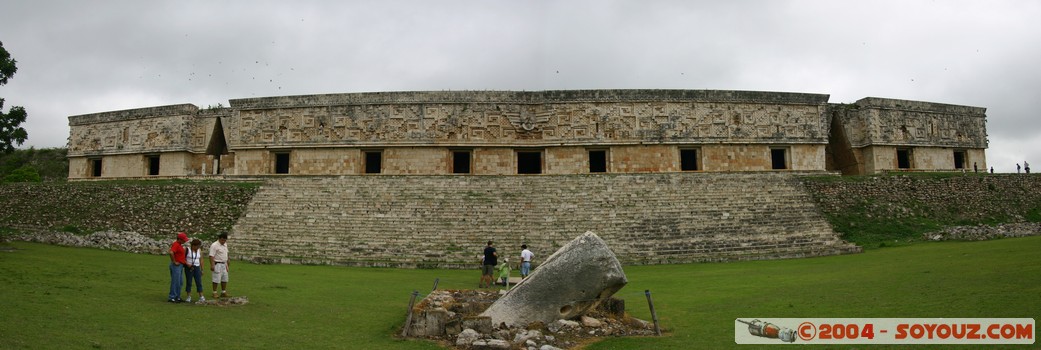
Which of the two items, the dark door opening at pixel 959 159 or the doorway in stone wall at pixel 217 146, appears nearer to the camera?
the doorway in stone wall at pixel 217 146

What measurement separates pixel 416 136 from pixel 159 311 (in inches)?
567

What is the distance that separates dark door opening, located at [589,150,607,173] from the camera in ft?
72.0

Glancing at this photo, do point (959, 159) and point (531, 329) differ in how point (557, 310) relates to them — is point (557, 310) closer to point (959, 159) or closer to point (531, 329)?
point (531, 329)

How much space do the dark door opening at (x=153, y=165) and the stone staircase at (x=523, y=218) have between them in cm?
824

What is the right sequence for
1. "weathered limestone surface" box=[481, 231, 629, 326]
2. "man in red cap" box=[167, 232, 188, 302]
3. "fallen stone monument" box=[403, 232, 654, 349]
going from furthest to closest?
"man in red cap" box=[167, 232, 188, 302] → "weathered limestone surface" box=[481, 231, 629, 326] → "fallen stone monument" box=[403, 232, 654, 349]

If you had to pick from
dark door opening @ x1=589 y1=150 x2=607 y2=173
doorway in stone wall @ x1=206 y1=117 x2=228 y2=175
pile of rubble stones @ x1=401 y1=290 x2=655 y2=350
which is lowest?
pile of rubble stones @ x1=401 y1=290 x2=655 y2=350

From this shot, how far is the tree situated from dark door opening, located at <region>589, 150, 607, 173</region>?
51.2ft

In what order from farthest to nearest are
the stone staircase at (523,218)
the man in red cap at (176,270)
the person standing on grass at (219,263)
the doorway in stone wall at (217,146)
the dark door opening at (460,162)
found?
the doorway in stone wall at (217,146)
the dark door opening at (460,162)
the stone staircase at (523,218)
the person standing on grass at (219,263)
the man in red cap at (176,270)

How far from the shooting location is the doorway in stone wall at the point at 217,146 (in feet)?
77.2

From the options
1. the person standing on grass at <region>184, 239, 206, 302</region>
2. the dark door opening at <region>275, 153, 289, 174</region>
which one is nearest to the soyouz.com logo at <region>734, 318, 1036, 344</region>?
the person standing on grass at <region>184, 239, 206, 302</region>

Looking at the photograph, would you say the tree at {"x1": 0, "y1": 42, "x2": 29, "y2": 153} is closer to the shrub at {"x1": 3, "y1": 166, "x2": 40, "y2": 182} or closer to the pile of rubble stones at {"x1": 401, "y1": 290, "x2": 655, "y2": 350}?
the pile of rubble stones at {"x1": 401, "y1": 290, "x2": 655, "y2": 350}

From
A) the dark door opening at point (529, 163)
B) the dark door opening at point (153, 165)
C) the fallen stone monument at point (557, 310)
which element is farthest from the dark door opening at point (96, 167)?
the fallen stone monument at point (557, 310)

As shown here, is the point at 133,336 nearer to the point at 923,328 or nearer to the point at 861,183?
the point at 923,328

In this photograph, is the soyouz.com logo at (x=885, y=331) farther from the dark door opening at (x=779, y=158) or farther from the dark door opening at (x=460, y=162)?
the dark door opening at (x=779, y=158)
